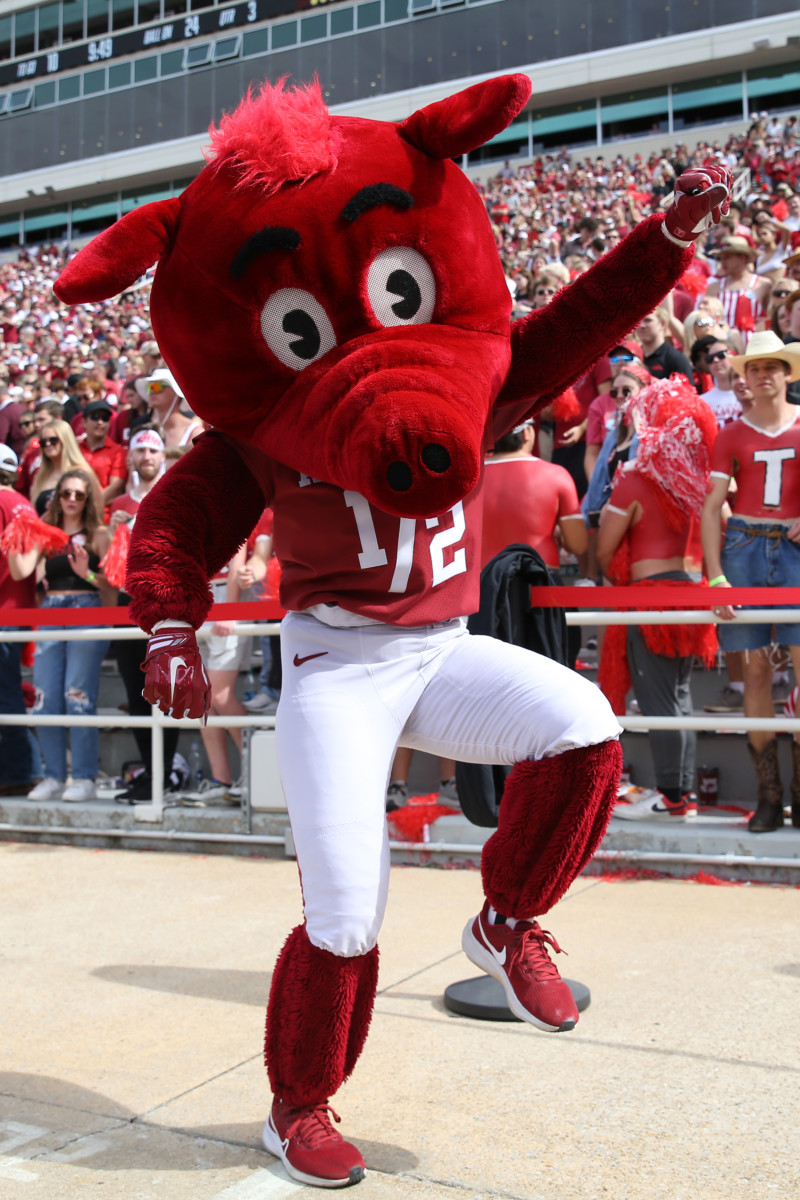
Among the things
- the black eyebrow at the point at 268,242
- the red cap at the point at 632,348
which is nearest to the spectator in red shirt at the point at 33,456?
the red cap at the point at 632,348

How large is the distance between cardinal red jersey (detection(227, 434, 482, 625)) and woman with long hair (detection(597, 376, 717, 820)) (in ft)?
9.15

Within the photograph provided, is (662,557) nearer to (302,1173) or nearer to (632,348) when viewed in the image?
(632,348)

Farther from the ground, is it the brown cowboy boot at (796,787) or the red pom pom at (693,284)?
the red pom pom at (693,284)

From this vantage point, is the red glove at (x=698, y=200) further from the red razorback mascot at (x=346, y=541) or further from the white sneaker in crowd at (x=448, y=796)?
the white sneaker in crowd at (x=448, y=796)

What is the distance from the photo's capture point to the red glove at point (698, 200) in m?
2.39

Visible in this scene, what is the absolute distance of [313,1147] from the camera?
233 centimetres

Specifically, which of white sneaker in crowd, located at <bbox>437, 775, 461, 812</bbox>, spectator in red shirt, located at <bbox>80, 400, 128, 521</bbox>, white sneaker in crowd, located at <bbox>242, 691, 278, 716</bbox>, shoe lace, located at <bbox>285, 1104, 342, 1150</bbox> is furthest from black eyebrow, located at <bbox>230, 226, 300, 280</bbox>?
spectator in red shirt, located at <bbox>80, 400, 128, 521</bbox>

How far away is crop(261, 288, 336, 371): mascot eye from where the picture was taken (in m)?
2.35

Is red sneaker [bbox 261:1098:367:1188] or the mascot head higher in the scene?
the mascot head

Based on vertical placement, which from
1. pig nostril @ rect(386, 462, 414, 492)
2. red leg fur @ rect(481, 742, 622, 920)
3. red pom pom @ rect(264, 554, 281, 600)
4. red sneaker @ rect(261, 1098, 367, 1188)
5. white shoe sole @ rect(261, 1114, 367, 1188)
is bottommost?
white shoe sole @ rect(261, 1114, 367, 1188)

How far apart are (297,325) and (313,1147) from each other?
1.66 meters

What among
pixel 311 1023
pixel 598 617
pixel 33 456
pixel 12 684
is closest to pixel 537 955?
pixel 311 1023

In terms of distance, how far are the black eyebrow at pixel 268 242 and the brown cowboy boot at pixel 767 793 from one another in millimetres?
3404

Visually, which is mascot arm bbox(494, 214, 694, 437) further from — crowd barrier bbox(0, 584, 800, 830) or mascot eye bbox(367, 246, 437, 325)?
crowd barrier bbox(0, 584, 800, 830)
